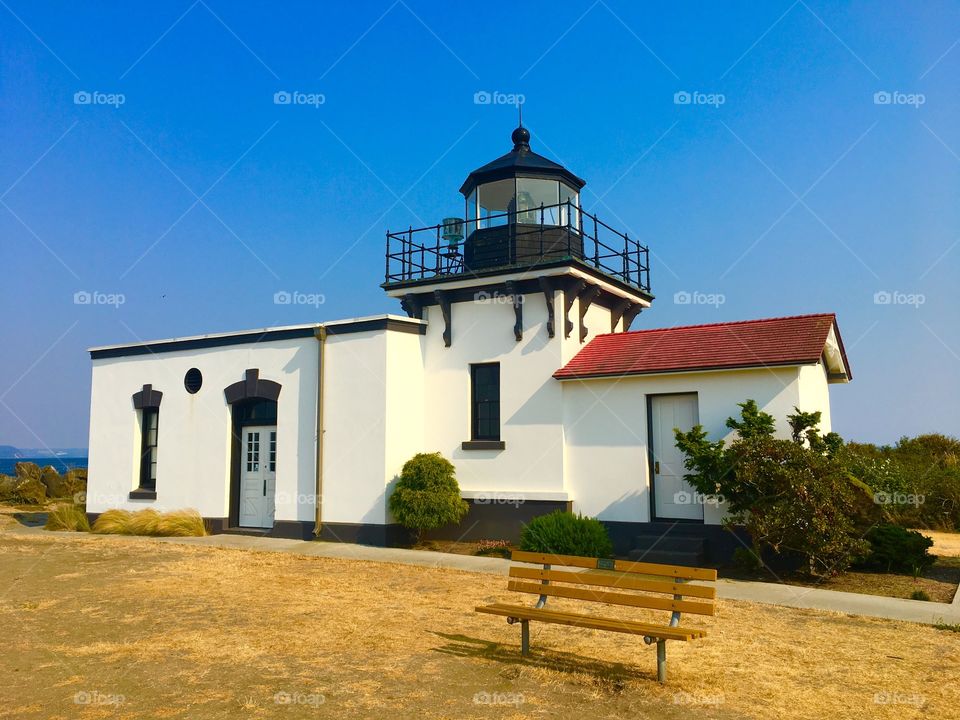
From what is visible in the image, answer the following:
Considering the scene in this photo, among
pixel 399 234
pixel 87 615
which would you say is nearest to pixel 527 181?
pixel 399 234

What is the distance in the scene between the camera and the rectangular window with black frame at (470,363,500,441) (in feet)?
50.6

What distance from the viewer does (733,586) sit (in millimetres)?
10805

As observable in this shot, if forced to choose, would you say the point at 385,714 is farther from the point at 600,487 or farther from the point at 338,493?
the point at 338,493

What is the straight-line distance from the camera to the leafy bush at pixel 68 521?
18.0 metres

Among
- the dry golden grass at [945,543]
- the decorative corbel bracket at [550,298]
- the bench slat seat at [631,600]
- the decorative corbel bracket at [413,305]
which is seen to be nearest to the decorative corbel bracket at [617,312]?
the decorative corbel bracket at [550,298]

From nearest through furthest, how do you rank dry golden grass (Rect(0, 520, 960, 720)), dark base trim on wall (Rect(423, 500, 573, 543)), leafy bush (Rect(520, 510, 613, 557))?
dry golden grass (Rect(0, 520, 960, 720)) → leafy bush (Rect(520, 510, 613, 557)) → dark base trim on wall (Rect(423, 500, 573, 543))

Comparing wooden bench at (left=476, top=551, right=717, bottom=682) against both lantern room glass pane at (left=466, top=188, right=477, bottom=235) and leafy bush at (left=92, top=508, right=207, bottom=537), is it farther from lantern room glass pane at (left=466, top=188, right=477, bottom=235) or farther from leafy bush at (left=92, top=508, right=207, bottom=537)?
leafy bush at (left=92, top=508, right=207, bottom=537)

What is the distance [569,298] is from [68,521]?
1294 centimetres

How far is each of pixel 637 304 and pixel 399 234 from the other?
5596 mm

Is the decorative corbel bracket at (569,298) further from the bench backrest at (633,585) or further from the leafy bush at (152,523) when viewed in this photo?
the leafy bush at (152,523)

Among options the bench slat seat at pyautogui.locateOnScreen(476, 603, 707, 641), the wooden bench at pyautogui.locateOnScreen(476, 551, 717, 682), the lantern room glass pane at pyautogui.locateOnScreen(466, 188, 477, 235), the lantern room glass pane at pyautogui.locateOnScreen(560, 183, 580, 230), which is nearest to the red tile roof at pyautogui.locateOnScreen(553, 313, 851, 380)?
the lantern room glass pane at pyautogui.locateOnScreen(560, 183, 580, 230)

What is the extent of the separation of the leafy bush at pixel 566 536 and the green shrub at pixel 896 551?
13.4 ft

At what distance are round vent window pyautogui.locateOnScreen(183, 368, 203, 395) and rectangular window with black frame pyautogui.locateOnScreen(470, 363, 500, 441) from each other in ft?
21.5

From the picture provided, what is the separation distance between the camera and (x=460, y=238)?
16500 millimetres
